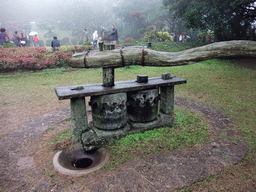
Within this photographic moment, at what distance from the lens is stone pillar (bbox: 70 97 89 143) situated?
366cm

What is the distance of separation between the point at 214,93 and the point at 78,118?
5251 mm

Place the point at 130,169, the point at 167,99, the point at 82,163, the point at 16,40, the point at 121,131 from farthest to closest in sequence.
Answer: the point at 16,40, the point at 167,99, the point at 121,131, the point at 82,163, the point at 130,169

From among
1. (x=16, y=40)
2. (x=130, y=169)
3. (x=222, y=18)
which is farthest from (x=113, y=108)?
(x=16, y=40)

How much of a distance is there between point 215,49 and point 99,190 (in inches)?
120

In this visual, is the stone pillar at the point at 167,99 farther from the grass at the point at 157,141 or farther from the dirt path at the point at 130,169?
the dirt path at the point at 130,169

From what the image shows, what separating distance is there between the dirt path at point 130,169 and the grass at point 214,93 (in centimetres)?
20

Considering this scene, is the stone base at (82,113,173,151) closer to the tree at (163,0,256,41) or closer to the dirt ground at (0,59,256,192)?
the dirt ground at (0,59,256,192)

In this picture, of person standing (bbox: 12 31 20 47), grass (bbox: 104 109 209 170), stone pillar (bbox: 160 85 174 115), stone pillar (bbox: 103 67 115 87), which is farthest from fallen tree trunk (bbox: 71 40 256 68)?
person standing (bbox: 12 31 20 47)

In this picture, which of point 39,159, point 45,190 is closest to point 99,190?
point 45,190

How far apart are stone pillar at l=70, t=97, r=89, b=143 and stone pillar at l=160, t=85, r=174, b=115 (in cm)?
200

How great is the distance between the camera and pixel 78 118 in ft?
12.3

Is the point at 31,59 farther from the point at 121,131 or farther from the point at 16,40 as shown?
the point at 121,131

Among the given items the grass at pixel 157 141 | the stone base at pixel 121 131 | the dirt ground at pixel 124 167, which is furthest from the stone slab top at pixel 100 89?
the dirt ground at pixel 124 167

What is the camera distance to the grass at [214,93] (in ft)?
9.41
